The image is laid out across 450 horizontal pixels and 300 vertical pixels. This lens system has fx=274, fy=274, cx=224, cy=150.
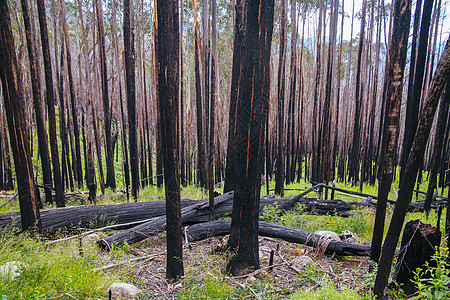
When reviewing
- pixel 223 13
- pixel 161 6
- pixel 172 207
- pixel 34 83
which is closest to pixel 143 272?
pixel 172 207

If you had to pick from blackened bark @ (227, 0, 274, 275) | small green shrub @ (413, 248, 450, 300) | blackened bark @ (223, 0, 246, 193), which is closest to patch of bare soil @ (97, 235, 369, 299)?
blackened bark @ (227, 0, 274, 275)

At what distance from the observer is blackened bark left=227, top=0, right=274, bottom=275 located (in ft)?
9.71

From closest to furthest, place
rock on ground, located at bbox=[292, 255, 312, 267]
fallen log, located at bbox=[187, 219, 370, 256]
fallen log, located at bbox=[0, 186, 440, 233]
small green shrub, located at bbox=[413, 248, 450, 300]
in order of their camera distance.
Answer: small green shrub, located at bbox=[413, 248, 450, 300] < rock on ground, located at bbox=[292, 255, 312, 267] < fallen log, located at bbox=[187, 219, 370, 256] < fallen log, located at bbox=[0, 186, 440, 233]

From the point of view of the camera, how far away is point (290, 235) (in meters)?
4.32

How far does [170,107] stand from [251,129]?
3.00 feet

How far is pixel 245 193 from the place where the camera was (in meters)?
3.15

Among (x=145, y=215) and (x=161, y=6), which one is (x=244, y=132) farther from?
(x=145, y=215)

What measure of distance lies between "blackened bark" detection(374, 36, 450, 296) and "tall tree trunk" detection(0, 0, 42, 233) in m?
4.14

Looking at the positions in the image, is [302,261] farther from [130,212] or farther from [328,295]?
[130,212]

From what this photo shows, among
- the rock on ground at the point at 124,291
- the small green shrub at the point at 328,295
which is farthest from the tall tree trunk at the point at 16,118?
the small green shrub at the point at 328,295

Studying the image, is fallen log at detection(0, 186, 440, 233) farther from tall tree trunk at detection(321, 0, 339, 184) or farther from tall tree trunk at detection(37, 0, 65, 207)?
tall tree trunk at detection(321, 0, 339, 184)

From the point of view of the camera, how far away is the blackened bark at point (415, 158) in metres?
2.04

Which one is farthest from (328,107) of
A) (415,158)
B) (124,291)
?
(124,291)


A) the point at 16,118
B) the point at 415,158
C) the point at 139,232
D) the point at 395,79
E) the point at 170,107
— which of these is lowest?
the point at 139,232
